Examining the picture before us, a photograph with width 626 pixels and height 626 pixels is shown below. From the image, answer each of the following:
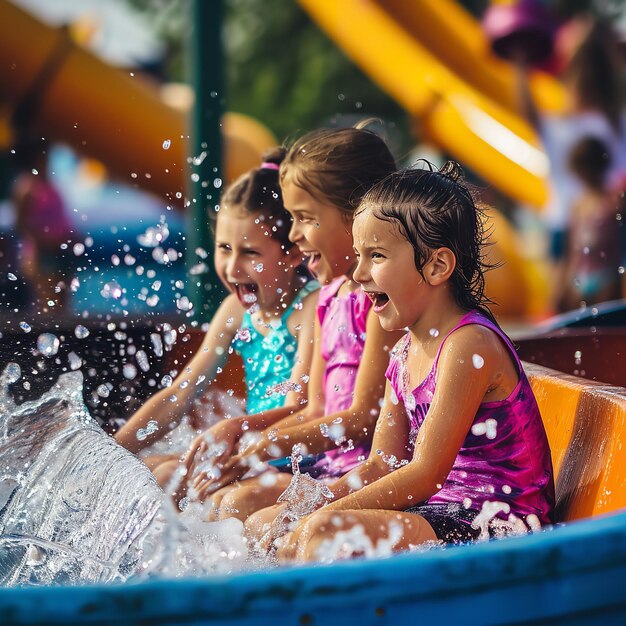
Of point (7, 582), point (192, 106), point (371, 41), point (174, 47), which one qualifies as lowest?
point (7, 582)

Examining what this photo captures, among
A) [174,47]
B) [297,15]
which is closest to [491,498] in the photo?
[297,15]

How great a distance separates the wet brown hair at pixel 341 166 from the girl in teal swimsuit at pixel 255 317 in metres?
0.17

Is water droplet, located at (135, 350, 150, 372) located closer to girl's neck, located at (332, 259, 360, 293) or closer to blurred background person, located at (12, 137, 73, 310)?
girl's neck, located at (332, 259, 360, 293)

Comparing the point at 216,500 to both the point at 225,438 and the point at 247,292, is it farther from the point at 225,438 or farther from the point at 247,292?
the point at 247,292

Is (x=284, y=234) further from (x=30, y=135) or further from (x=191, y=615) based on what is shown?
(x=30, y=135)

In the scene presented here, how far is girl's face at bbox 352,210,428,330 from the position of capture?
173 centimetres

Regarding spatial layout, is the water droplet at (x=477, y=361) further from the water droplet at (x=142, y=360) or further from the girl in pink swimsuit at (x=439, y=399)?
the water droplet at (x=142, y=360)

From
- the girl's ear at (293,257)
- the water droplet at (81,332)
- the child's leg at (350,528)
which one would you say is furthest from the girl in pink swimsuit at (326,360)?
the water droplet at (81,332)

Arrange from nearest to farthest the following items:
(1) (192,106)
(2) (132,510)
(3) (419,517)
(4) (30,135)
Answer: (3) (419,517) < (2) (132,510) < (1) (192,106) < (4) (30,135)

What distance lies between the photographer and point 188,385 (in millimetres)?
2596

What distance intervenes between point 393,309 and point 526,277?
8090 millimetres

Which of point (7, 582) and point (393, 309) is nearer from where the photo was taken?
point (7, 582)

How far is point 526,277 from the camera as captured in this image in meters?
9.60

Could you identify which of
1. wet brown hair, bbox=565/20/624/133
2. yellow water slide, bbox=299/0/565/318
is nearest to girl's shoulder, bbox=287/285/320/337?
wet brown hair, bbox=565/20/624/133
